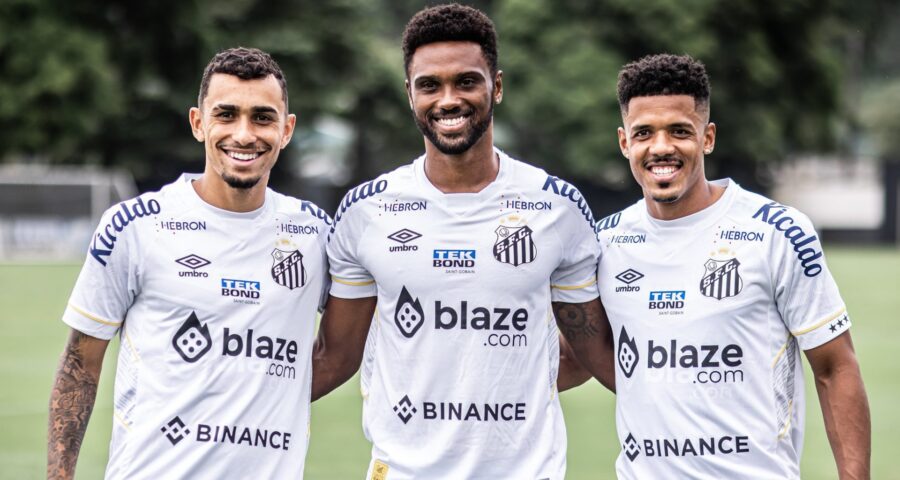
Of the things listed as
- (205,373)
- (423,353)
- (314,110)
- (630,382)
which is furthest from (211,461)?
(314,110)

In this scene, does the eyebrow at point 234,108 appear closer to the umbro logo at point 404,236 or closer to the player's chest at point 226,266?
the player's chest at point 226,266

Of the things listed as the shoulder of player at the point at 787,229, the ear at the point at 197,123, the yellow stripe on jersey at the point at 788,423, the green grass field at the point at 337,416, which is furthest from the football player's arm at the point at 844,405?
the green grass field at the point at 337,416

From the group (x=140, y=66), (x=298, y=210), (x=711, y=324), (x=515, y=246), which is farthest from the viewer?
(x=140, y=66)

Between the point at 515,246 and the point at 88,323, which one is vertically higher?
the point at 515,246

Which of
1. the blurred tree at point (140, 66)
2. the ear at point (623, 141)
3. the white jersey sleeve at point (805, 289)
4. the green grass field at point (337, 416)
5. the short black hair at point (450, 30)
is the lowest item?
the green grass field at point (337, 416)

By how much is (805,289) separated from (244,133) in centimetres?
213

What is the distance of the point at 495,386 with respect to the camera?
4344 mm

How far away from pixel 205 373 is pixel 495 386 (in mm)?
1075

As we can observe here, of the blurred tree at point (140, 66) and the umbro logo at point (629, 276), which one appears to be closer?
the umbro logo at point (629, 276)

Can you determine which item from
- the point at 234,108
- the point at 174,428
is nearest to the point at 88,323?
the point at 174,428

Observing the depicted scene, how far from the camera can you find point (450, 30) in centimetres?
437

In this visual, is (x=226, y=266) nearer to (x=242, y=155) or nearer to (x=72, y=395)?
(x=242, y=155)

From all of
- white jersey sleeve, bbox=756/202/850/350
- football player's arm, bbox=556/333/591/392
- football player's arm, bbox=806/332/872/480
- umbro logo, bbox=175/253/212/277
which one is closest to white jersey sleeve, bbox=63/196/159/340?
umbro logo, bbox=175/253/212/277

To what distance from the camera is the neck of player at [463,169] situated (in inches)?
177
